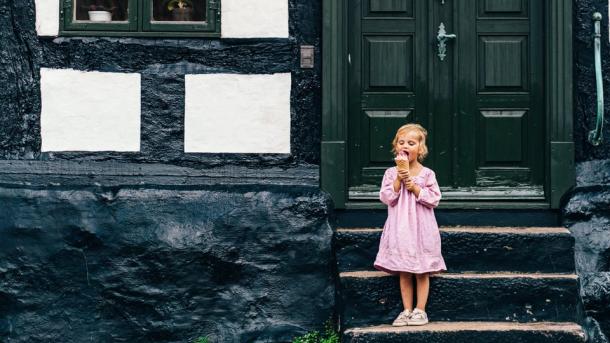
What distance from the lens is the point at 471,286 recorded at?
626cm

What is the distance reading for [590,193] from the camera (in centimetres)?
677

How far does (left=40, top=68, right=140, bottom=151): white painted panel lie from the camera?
675 centimetres

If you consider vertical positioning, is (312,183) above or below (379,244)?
above

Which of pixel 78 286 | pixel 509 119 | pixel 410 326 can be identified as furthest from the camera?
pixel 509 119

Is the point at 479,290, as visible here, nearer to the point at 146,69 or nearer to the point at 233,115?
the point at 233,115

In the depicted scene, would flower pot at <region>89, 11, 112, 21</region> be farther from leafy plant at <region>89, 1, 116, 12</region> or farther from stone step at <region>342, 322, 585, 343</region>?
stone step at <region>342, 322, 585, 343</region>

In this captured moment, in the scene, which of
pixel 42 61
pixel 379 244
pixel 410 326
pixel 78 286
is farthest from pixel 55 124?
pixel 410 326

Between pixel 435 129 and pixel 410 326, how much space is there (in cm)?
166

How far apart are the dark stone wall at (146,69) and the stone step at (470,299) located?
1146mm

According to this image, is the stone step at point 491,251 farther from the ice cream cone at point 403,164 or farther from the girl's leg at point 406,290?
the ice cream cone at point 403,164

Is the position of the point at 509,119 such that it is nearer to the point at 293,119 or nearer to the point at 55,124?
the point at 293,119

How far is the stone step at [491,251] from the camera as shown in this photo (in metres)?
6.52

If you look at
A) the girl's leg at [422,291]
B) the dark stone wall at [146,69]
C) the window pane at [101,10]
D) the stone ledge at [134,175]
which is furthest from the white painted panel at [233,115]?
the girl's leg at [422,291]

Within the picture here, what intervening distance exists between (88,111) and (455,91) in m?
2.64
